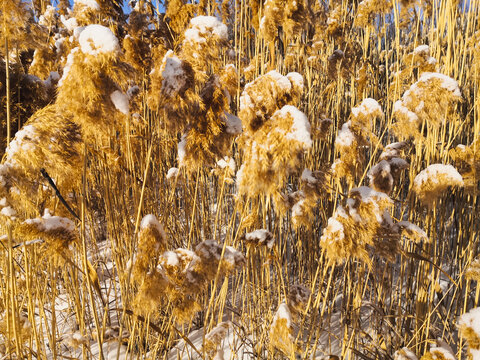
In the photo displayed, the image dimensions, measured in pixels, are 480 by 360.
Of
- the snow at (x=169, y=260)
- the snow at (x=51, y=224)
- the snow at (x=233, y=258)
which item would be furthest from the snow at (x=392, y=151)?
the snow at (x=51, y=224)

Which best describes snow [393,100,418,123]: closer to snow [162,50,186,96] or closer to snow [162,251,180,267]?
snow [162,50,186,96]

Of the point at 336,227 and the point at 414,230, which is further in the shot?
the point at 414,230

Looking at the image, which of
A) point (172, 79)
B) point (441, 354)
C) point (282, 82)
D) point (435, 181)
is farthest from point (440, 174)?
point (172, 79)

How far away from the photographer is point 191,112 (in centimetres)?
93

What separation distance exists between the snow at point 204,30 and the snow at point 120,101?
286 millimetres

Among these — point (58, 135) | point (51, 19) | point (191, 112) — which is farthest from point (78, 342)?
point (51, 19)

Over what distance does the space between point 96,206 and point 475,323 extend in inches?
95.4

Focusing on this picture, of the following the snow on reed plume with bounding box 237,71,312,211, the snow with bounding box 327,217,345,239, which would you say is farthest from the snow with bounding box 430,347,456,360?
the snow on reed plume with bounding box 237,71,312,211

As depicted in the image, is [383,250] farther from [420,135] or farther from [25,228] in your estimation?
[25,228]

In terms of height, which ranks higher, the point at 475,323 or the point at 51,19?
the point at 51,19

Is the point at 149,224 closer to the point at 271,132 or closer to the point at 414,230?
the point at 271,132

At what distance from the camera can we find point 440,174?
119cm

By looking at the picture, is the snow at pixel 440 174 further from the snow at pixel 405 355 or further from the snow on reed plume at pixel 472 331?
the snow at pixel 405 355

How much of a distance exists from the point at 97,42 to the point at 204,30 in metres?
0.32
